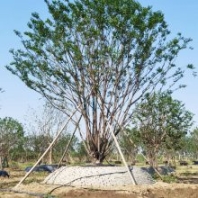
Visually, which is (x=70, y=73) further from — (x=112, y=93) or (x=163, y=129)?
(x=163, y=129)

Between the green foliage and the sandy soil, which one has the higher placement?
the green foliage

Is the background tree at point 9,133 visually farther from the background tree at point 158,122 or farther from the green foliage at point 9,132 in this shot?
the background tree at point 158,122

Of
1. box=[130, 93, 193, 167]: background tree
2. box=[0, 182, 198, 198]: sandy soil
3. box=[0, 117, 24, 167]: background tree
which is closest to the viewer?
box=[0, 182, 198, 198]: sandy soil

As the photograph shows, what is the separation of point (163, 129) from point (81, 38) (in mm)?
13717

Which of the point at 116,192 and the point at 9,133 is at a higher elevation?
the point at 9,133

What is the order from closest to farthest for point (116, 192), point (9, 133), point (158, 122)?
point (116, 192), point (158, 122), point (9, 133)

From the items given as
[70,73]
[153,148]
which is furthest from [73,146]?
[70,73]

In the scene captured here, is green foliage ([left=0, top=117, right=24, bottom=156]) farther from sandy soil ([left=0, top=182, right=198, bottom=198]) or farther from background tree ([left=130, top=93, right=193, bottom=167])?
sandy soil ([left=0, top=182, right=198, bottom=198])

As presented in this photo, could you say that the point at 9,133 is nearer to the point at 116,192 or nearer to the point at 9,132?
the point at 9,132

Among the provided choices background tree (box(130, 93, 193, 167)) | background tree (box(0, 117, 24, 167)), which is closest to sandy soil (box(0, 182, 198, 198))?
background tree (box(130, 93, 193, 167))

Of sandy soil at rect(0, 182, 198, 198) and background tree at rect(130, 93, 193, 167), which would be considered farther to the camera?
background tree at rect(130, 93, 193, 167)

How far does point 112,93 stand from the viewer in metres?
16.8

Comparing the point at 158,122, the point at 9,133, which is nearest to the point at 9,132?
the point at 9,133

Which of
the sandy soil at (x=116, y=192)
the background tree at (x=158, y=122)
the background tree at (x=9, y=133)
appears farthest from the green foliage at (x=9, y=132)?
the sandy soil at (x=116, y=192)
